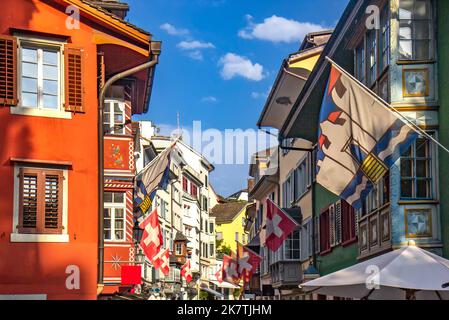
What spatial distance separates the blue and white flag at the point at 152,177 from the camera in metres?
21.8

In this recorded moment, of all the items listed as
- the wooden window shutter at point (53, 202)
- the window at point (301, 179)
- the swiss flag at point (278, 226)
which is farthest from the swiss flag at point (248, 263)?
the wooden window shutter at point (53, 202)

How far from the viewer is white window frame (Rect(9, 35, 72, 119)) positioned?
1744 centimetres

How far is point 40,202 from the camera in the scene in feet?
56.4

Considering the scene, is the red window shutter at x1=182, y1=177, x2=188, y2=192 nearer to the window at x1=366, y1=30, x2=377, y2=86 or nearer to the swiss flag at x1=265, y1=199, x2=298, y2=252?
the swiss flag at x1=265, y1=199, x2=298, y2=252

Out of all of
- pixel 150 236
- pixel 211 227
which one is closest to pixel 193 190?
pixel 211 227

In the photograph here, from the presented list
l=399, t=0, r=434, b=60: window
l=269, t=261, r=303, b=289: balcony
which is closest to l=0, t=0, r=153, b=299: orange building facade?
l=399, t=0, r=434, b=60: window

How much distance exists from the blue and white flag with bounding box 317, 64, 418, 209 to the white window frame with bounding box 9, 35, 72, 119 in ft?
22.0

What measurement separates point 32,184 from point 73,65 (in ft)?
9.34

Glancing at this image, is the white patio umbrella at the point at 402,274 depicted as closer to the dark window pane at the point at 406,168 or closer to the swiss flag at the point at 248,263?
the dark window pane at the point at 406,168

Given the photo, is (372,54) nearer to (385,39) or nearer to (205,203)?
(385,39)

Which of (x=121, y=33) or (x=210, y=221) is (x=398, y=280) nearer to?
(x=121, y=33)

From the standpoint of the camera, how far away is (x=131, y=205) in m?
25.4
